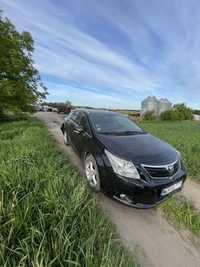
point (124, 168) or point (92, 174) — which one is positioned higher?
point (124, 168)

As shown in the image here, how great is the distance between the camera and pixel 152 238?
6.38ft

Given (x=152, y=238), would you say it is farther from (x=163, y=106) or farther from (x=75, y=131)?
(x=163, y=106)

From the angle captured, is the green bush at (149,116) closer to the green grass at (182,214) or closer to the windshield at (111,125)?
the windshield at (111,125)

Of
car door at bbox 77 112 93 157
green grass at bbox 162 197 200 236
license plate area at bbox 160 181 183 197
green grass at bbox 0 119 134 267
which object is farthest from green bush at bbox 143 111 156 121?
green grass at bbox 0 119 134 267

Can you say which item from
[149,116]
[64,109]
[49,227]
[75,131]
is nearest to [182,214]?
[49,227]

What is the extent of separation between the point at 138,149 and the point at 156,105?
20.7 m

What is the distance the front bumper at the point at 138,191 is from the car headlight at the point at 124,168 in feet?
0.22

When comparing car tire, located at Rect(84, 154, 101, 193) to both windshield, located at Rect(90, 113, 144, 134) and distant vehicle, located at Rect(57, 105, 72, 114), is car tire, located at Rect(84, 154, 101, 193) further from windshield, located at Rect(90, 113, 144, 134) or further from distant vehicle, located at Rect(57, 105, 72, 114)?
distant vehicle, located at Rect(57, 105, 72, 114)

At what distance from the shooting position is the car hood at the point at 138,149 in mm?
2283

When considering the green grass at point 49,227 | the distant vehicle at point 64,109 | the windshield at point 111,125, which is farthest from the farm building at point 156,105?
the green grass at point 49,227

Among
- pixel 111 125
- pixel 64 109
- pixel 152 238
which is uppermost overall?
pixel 64 109

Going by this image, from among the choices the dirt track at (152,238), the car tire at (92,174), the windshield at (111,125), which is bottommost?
the dirt track at (152,238)

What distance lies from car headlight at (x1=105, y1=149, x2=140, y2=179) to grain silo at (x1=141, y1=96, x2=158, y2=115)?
66.4ft

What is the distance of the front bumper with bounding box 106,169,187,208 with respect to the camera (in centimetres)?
209
